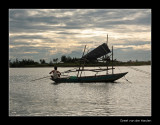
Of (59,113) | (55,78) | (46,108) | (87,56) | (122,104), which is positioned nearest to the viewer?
(59,113)

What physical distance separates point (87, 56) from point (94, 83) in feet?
9.75

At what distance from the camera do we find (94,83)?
2692cm
